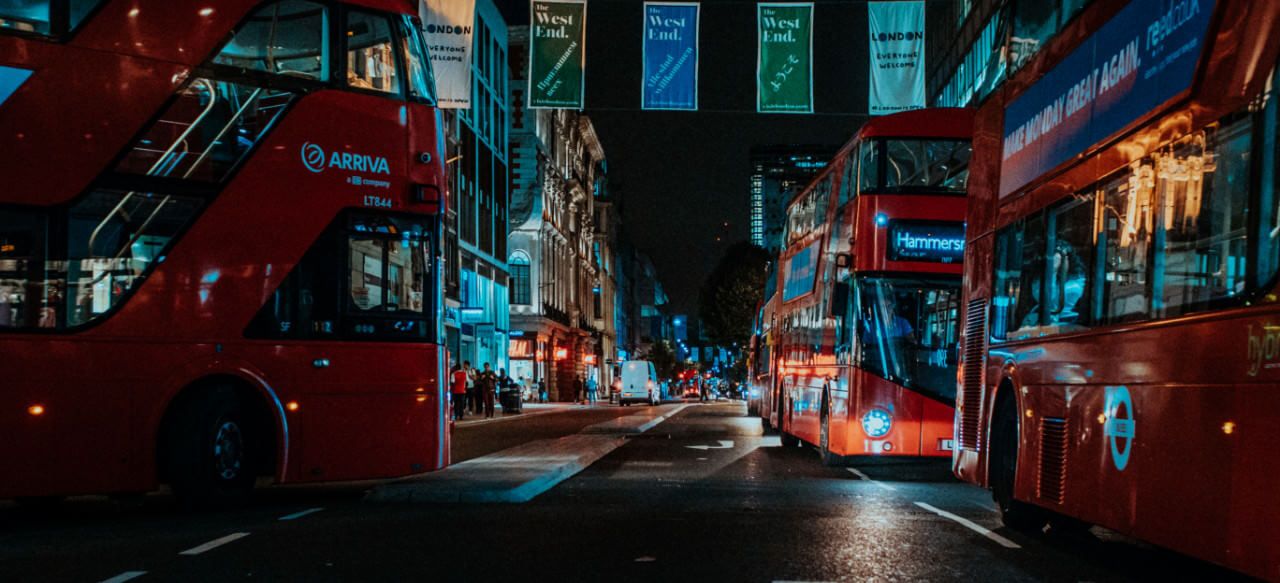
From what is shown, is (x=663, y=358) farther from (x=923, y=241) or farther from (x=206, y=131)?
(x=206, y=131)

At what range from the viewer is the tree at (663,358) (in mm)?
141500

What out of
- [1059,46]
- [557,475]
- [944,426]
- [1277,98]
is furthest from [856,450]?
[1277,98]

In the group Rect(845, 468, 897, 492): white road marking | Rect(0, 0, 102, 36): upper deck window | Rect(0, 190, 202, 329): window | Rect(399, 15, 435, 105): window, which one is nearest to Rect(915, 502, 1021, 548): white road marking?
Rect(845, 468, 897, 492): white road marking

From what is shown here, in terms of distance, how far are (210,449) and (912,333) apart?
865 centimetres

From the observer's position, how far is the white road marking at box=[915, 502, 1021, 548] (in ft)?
30.9

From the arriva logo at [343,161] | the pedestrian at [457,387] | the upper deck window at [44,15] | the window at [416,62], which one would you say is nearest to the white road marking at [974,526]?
the arriva logo at [343,161]

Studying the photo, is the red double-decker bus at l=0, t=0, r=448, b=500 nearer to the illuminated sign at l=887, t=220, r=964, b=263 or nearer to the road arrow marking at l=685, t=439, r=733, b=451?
the illuminated sign at l=887, t=220, r=964, b=263

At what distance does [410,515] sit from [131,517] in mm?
2392

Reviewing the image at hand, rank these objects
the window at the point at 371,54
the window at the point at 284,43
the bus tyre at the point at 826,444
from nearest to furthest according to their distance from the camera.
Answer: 1. the window at the point at 284,43
2. the window at the point at 371,54
3. the bus tyre at the point at 826,444

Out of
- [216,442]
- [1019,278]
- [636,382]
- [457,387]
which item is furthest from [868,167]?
[636,382]

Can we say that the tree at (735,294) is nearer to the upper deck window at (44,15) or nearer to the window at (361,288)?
the window at (361,288)

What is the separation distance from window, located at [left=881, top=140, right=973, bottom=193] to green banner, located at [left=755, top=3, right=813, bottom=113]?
3940mm

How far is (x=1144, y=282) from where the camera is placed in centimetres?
725

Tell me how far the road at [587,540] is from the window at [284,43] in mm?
3951
